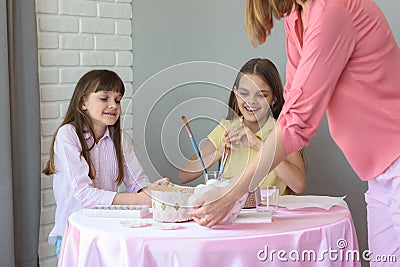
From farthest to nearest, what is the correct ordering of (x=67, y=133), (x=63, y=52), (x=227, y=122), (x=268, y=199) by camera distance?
(x=63, y=52) < (x=67, y=133) < (x=227, y=122) < (x=268, y=199)

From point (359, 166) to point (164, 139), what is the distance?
55 cm

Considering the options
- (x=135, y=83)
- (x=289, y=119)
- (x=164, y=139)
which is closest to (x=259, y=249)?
(x=289, y=119)

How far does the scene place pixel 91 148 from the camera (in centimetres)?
214

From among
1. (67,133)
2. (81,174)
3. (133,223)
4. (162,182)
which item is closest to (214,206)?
(133,223)

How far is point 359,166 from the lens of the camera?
1.42 metres

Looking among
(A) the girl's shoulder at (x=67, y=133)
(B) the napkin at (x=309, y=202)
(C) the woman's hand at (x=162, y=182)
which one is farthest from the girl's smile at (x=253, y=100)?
(A) the girl's shoulder at (x=67, y=133)

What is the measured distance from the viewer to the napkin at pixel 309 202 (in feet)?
5.49

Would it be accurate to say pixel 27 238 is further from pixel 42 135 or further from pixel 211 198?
pixel 211 198

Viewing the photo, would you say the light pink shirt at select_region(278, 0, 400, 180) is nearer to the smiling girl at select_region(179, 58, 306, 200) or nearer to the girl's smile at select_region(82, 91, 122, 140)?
the smiling girl at select_region(179, 58, 306, 200)

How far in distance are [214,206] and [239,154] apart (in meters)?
A: 0.34

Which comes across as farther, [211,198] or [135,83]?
[135,83]

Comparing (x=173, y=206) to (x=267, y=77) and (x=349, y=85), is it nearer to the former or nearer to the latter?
(x=349, y=85)

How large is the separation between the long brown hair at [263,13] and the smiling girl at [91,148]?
76 cm

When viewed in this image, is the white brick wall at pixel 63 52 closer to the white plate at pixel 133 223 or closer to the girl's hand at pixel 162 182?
the girl's hand at pixel 162 182
